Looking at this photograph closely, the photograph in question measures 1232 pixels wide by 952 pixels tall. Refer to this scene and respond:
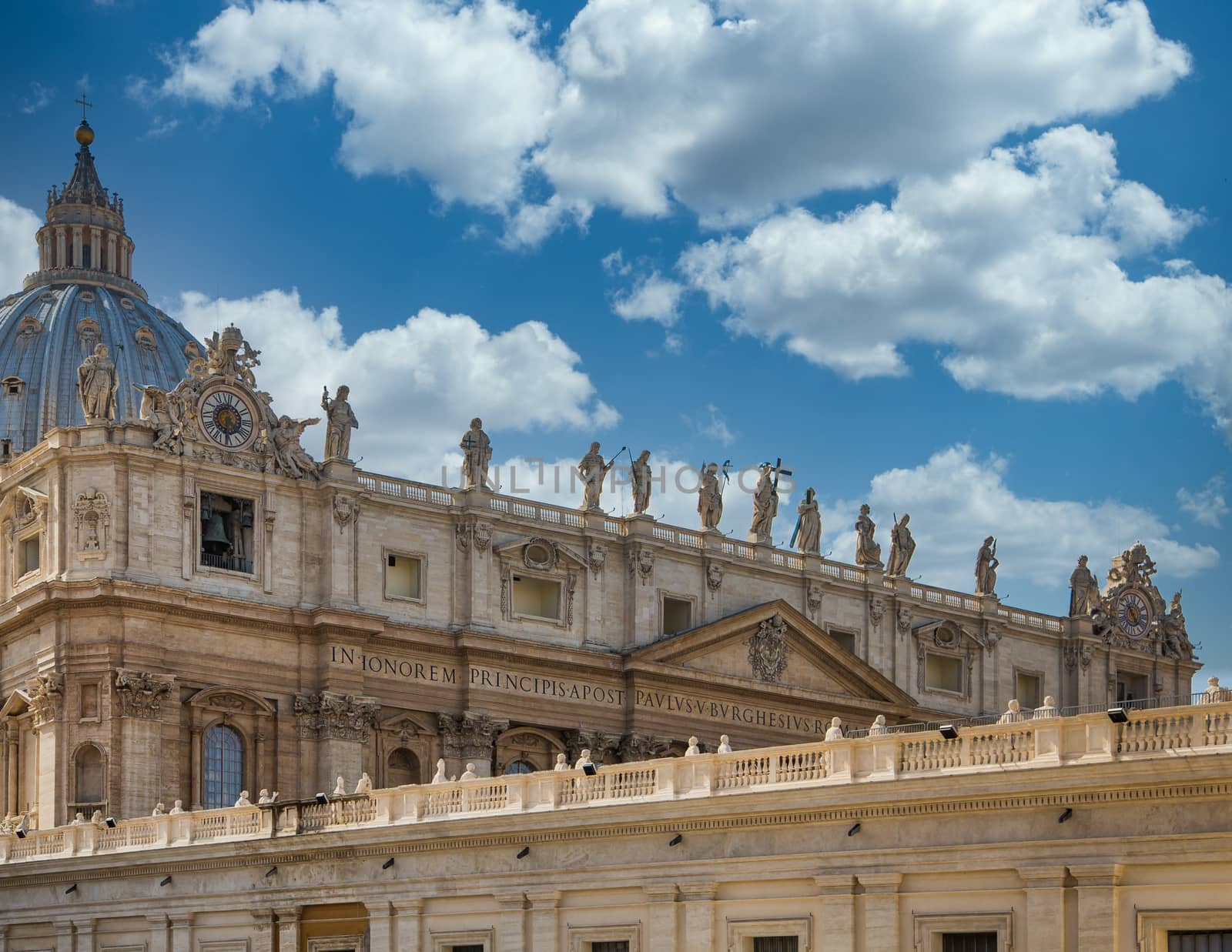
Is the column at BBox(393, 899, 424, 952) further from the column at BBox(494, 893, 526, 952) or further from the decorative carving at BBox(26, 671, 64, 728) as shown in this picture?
the decorative carving at BBox(26, 671, 64, 728)

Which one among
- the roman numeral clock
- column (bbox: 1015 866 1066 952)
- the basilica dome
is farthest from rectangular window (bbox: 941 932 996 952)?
the basilica dome

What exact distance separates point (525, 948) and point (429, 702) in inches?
1207

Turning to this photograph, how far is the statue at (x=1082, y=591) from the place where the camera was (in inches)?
3807

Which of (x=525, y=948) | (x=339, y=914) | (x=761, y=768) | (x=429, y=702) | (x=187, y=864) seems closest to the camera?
(x=761, y=768)

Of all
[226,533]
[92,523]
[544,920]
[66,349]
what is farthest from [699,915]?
[66,349]

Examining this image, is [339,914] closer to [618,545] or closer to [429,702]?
[429,702]

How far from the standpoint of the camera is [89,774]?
6619cm

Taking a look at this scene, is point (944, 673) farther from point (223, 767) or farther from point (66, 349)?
point (66, 349)

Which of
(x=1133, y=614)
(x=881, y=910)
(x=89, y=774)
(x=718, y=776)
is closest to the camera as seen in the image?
(x=881, y=910)

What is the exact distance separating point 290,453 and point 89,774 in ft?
42.7

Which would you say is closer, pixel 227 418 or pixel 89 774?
pixel 89 774

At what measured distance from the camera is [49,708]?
66.7 metres

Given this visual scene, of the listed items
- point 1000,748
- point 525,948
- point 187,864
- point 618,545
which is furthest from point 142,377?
point 1000,748

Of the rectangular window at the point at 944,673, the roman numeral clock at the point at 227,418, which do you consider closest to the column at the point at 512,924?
the roman numeral clock at the point at 227,418
